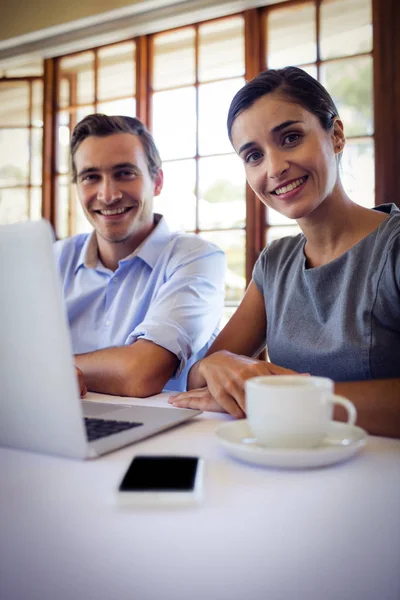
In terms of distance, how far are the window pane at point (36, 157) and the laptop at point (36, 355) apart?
3.25m

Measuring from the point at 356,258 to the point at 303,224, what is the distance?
197 mm

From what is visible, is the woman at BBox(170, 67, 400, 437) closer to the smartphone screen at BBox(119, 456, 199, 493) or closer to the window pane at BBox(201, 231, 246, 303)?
the smartphone screen at BBox(119, 456, 199, 493)

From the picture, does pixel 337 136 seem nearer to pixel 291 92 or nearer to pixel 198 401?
pixel 291 92

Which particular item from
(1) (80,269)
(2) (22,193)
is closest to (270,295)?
(1) (80,269)

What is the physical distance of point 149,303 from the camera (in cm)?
164

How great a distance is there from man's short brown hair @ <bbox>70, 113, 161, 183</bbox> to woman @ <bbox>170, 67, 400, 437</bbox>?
2.17 feet

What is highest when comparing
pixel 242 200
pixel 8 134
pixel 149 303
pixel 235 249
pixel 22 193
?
pixel 8 134

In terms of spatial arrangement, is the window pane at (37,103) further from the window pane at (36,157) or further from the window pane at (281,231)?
the window pane at (281,231)

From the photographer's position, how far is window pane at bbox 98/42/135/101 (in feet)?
10.2

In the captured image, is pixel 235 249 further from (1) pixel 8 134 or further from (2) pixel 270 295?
(1) pixel 8 134

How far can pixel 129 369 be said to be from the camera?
1169 mm

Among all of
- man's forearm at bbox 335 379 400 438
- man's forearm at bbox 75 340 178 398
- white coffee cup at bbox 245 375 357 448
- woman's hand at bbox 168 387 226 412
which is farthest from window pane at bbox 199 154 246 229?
white coffee cup at bbox 245 375 357 448

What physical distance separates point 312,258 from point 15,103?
306 cm

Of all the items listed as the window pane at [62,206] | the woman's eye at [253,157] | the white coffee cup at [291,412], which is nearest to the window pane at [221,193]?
the window pane at [62,206]
